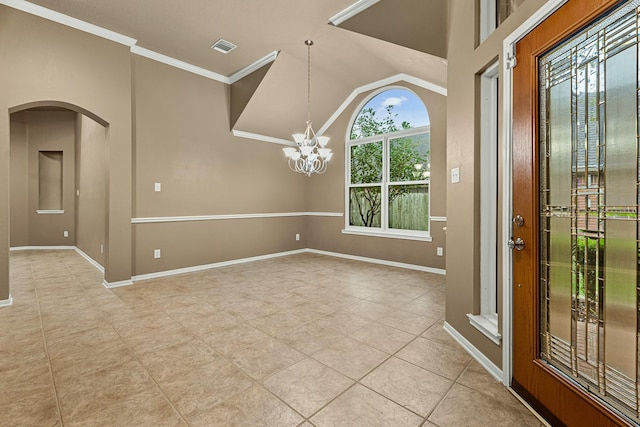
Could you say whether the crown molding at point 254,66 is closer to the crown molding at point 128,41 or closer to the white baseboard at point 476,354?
the crown molding at point 128,41

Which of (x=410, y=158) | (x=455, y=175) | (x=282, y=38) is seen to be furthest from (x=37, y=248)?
(x=455, y=175)

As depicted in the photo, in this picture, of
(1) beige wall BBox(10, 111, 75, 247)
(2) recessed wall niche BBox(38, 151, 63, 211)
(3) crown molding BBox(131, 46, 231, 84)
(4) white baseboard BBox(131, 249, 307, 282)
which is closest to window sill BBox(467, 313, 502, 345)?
(4) white baseboard BBox(131, 249, 307, 282)

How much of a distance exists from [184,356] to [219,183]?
11.3 feet

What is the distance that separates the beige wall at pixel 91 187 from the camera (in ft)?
15.9

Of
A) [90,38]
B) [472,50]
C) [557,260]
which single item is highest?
[90,38]

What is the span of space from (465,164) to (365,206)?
11.5ft

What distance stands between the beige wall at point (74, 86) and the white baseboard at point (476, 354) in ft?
13.1

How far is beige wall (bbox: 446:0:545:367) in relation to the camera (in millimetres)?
2057

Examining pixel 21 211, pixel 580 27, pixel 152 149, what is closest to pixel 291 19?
pixel 152 149

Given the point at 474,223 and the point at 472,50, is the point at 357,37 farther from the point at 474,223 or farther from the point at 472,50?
the point at 474,223

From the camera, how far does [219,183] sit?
5.11 metres

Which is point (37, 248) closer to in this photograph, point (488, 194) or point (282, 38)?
point (282, 38)

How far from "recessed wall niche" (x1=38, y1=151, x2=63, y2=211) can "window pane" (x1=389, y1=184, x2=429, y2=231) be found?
25.9ft

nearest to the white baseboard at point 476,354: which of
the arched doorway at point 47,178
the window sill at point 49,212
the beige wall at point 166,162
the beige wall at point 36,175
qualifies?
the beige wall at point 166,162
